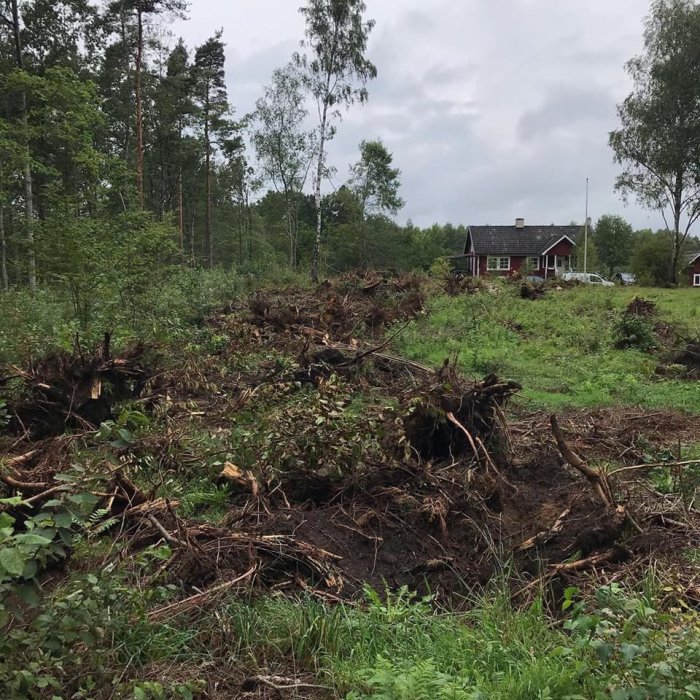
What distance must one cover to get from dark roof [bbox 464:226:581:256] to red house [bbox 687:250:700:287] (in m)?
9.63

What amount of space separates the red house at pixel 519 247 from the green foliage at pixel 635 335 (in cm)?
3663

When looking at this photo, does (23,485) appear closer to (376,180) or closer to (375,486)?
(375,486)

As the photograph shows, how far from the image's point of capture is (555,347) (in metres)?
11.9

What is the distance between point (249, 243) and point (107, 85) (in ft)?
63.9

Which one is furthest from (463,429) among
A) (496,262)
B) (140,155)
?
(496,262)

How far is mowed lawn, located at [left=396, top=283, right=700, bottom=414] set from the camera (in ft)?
26.3

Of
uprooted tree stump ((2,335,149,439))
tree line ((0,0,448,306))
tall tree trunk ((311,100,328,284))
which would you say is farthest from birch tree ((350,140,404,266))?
uprooted tree stump ((2,335,149,439))

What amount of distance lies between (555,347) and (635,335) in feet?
5.36

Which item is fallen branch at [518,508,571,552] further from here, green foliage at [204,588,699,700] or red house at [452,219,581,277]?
red house at [452,219,581,277]

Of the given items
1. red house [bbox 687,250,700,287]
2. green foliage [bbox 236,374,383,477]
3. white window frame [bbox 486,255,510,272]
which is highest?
white window frame [bbox 486,255,510,272]

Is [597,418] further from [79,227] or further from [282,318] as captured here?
[79,227]

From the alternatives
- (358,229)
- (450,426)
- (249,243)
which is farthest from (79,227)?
(358,229)

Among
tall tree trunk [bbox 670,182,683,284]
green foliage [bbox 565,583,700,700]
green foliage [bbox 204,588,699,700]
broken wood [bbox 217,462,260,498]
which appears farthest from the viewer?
tall tree trunk [bbox 670,182,683,284]

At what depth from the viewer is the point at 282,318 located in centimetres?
1215
